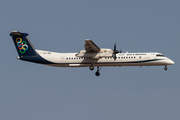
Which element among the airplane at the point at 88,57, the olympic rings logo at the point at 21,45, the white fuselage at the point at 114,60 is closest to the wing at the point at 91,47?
the airplane at the point at 88,57

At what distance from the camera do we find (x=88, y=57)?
105ft

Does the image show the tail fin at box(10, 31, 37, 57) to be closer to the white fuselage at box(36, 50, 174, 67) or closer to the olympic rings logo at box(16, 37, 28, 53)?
the olympic rings logo at box(16, 37, 28, 53)

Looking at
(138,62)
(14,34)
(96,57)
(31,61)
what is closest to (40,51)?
(31,61)

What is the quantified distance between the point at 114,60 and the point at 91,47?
10.9 feet

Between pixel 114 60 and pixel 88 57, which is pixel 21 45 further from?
pixel 114 60

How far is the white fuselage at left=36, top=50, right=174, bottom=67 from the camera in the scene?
3222cm

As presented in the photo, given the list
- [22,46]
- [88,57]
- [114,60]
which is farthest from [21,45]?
[114,60]

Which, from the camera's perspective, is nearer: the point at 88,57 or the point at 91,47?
the point at 91,47

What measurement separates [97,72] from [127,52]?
176 inches

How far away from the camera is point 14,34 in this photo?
32.9 metres

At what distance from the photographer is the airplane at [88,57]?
105ft

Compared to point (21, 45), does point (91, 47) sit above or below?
below

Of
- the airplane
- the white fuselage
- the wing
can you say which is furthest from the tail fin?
the wing

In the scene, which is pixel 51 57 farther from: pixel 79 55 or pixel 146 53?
pixel 146 53
